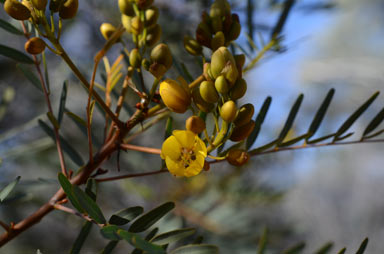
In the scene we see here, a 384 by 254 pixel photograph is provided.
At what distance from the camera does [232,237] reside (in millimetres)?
1188

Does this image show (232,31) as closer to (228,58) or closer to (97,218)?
(228,58)

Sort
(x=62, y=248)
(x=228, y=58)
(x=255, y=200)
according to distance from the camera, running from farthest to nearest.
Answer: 1. (x=62, y=248)
2. (x=255, y=200)
3. (x=228, y=58)

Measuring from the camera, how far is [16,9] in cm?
37

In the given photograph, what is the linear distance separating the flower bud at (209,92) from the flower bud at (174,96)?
26 millimetres

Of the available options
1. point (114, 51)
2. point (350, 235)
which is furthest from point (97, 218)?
point (350, 235)

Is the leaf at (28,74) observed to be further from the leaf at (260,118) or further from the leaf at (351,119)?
the leaf at (351,119)

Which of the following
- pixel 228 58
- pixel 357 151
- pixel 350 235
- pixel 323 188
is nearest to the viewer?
pixel 228 58

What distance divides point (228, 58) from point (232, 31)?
0.11 m

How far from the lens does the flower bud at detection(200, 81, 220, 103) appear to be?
1.21 feet

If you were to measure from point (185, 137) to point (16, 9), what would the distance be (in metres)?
0.22

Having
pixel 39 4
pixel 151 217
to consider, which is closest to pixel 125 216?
pixel 151 217

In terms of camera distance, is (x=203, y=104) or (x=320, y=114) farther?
(x=320, y=114)

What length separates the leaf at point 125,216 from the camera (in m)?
0.39

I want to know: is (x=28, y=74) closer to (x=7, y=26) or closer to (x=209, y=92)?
(x=7, y=26)
